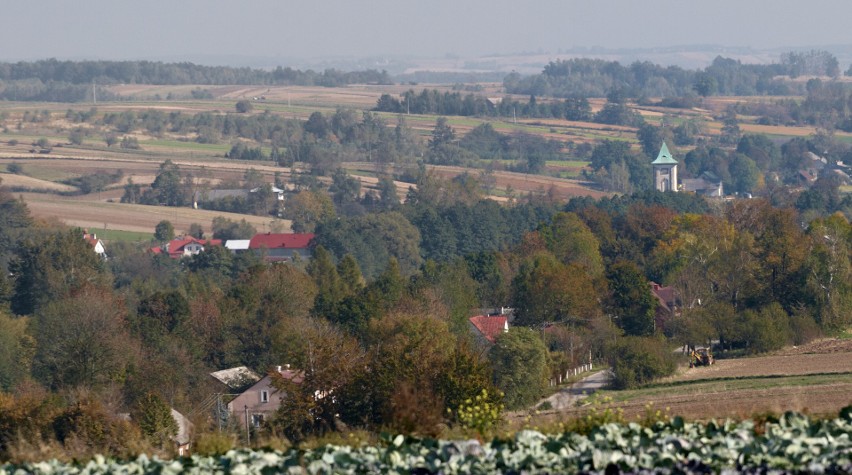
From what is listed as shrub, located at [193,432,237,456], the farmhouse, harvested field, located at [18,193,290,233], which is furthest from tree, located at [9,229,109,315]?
the farmhouse

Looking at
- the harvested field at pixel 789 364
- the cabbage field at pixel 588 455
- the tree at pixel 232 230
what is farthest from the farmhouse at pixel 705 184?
the cabbage field at pixel 588 455

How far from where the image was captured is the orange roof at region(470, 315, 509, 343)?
4629 centimetres

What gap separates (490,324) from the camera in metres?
47.6

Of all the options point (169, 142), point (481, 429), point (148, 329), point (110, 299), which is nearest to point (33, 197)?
point (169, 142)

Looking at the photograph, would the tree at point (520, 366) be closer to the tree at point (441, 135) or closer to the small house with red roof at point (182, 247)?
the small house with red roof at point (182, 247)

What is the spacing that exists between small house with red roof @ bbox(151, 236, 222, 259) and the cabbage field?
65.9 m

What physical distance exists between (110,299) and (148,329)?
20.6 ft

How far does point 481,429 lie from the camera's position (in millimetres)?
14945

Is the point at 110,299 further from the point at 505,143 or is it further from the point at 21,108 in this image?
the point at 21,108

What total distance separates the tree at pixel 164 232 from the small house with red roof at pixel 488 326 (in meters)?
40.3

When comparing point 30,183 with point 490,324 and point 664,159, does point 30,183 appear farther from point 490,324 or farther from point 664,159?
point 490,324

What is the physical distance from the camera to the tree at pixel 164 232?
282 feet

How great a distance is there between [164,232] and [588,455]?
75275 millimetres

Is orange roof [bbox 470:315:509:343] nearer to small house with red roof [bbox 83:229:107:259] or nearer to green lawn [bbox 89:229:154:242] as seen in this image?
small house with red roof [bbox 83:229:107:259]
